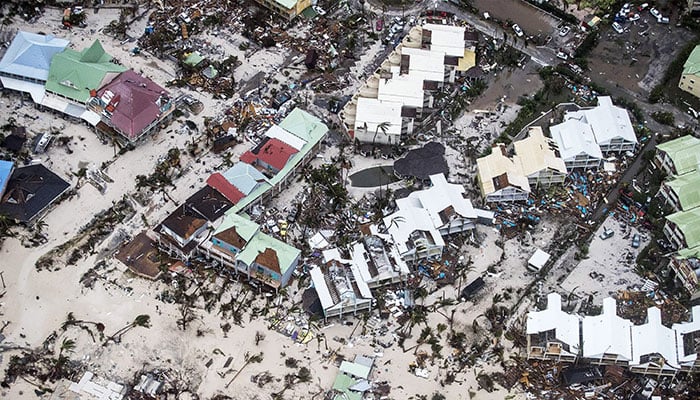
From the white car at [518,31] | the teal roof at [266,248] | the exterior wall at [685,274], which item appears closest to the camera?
the teal roof at [266,248]

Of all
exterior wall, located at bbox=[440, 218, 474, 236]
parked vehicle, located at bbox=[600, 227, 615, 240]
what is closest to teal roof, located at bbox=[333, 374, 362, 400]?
exterior wall, located at bbox=[440, 218, 474, 236]

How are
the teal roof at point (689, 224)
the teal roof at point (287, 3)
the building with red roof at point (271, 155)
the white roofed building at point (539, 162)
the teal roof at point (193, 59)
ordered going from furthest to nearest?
the teal roof at point (287, 3)
the teal roof at point (193, 59)
the white roofed building at point (539, 162)
the building with red roof at point (271, 155)
the teal roof at point (689, 224)

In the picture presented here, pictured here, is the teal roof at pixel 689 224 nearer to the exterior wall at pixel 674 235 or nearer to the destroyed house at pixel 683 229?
the destroyed house at pixel 683 229

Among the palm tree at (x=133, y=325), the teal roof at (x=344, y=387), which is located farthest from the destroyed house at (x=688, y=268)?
the palm tree at (x=133, y=325)

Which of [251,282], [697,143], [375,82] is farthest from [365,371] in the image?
[697,143]

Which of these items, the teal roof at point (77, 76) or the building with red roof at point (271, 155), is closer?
the building with red roof at point (271, 155)

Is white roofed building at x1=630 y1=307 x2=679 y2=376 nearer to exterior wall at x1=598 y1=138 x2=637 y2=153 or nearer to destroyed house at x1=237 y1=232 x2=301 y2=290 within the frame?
exterior wall at x1=598 y1=138 x2=637 y2=153

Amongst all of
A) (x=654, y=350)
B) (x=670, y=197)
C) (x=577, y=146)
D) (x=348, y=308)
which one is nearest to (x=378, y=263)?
(x=348, y=308)
